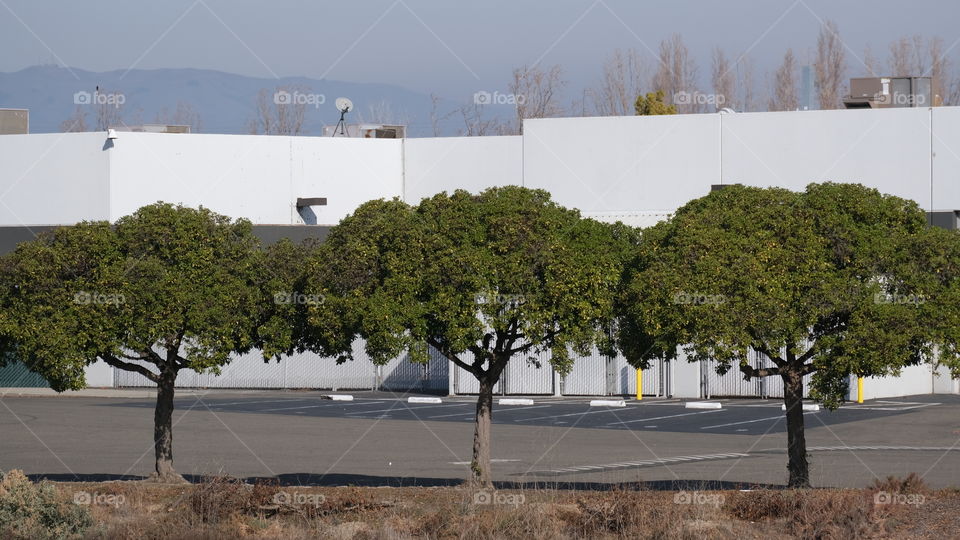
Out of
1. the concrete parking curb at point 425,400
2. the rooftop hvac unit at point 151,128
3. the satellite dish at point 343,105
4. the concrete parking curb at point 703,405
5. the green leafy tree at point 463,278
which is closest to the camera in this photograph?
the green leafy tree at point 463,278

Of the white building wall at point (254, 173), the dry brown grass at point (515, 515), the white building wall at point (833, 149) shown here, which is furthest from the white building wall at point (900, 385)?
the dry brown grass at point (515, 515)

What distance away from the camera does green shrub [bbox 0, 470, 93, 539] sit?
488 inches

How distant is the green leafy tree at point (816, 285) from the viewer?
47.6ft

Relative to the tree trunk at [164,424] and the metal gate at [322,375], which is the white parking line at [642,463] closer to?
the tree trunk at [164,424]

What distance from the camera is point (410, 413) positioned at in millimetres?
33031

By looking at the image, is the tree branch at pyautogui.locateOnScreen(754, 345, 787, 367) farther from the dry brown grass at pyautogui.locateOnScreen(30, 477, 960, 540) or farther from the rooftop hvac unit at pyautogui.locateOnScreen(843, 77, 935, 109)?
the rooftop hvac unit at pyautogui.locateOnScreen(843, 77, 935, 109)

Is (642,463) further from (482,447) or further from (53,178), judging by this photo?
(53,178)

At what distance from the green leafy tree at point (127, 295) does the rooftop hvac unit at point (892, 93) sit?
1261 inches

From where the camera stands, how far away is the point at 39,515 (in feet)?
41.9

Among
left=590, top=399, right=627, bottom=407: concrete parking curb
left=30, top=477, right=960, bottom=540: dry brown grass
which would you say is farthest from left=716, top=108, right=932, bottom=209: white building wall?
left=30, top=477, right=960, bottom=540: dry brown grass

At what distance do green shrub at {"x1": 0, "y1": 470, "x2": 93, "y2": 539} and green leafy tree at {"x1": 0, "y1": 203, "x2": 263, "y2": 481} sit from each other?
3290 millimetres

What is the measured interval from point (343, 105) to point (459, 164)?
7666 mm

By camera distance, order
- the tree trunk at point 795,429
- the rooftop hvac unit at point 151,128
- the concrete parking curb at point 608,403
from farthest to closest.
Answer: the rooftop hvac unit at point 151,128 < the concrete parking curb at point 608,403 < the tree trunk at point 795,429

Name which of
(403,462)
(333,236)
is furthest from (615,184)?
(333,236)
